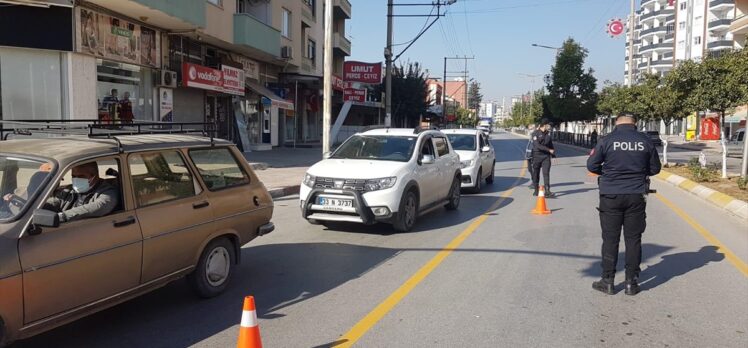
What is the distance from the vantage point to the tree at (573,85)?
2066 inches

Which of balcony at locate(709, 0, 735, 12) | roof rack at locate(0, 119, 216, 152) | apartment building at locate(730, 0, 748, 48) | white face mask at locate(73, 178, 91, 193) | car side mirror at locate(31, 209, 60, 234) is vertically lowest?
car side mirror at locate(31, 209, 60, 234)

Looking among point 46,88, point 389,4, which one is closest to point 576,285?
point 46,88

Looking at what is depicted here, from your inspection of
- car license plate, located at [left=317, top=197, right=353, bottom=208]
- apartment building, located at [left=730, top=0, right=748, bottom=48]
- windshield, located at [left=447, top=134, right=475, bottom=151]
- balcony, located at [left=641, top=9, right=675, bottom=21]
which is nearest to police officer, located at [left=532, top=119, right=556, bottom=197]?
windshield, located at [left=447, top=134, right=475, bottom=151]

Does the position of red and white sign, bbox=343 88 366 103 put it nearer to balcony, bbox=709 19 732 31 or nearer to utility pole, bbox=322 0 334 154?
utility pole, bbox=322 0 334 154

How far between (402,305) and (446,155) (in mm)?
6040

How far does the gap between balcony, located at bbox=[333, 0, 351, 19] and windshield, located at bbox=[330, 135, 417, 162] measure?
3303 centimetres

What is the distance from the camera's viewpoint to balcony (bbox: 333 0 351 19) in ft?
137

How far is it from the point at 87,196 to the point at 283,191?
9238 millimetres

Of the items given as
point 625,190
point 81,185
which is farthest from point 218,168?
point 625,190

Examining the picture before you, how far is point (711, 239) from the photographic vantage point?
9078 mm

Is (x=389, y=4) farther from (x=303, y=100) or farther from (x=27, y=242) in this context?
Result: (x=27, y=242)

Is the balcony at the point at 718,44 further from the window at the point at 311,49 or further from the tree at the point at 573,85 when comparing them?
the window at the point at 311,49

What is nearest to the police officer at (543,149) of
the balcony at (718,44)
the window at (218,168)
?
the window at (218,168)

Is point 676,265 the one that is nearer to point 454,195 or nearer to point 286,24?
point 454,195
